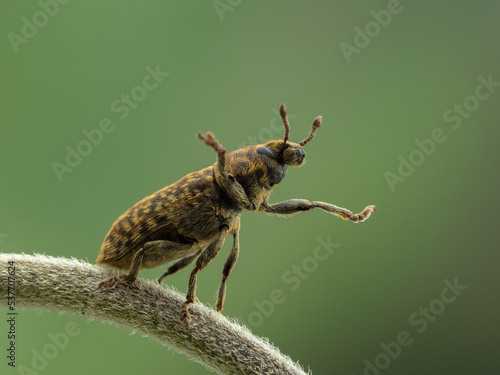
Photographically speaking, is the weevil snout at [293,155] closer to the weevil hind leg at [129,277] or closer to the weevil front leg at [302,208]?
the weevil front leg at [302,208]

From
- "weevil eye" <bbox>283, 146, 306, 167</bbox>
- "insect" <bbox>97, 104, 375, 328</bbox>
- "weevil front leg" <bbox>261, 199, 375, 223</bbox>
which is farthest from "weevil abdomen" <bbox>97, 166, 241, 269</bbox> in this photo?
"weevil eye" <bbox>283, 146, 306, 167</bbox>

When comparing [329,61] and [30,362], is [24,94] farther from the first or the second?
[329,61]

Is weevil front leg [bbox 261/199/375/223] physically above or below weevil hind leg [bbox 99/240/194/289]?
below

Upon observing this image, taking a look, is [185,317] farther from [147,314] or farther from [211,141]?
[211,141]

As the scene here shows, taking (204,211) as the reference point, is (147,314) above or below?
below

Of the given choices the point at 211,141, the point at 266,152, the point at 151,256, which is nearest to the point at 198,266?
the point at 151,256

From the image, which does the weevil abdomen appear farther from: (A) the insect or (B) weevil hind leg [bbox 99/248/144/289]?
(B) weevil hind leg [bbox 99/248/144/289]

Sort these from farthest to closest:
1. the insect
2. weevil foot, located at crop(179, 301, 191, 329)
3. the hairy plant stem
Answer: the insect → weevil foot, located at crop(179, 301, 191, 329) → the hairy plant stem

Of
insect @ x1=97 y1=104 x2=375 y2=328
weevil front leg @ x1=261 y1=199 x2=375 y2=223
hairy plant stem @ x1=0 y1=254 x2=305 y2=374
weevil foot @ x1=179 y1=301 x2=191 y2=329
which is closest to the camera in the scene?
hairy plant stem @ x1=0 y1=254 x2=305 y2=374

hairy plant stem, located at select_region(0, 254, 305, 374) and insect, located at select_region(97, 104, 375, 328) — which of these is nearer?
hairy plant stem, located at select_region(0, 254, 305, 374)
